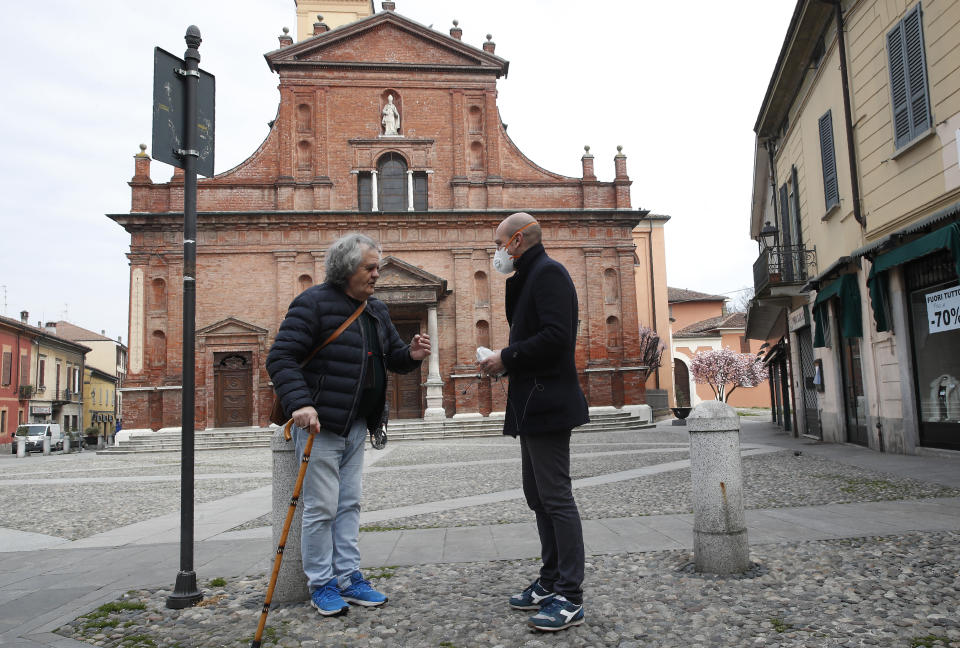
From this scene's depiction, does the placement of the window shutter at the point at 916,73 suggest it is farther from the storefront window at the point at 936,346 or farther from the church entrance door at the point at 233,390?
the church entrance door at the point at 233,390

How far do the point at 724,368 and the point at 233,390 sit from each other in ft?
86.5

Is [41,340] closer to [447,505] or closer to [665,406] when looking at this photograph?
[665,406]

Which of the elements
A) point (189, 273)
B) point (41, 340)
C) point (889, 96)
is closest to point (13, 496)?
point (189, 273)

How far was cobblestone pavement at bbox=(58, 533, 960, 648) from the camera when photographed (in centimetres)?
295

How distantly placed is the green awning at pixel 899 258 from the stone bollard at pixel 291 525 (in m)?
7.87

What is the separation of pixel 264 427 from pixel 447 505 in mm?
17644

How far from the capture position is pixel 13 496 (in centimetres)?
957

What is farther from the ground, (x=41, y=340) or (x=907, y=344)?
(x=41, y=340)

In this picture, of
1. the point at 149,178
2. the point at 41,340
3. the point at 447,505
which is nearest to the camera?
the point at 447,505

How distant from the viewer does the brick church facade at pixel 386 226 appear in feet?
77.2

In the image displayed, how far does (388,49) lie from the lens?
25.8 metres

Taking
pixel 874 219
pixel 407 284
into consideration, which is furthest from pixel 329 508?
pixel 407 284

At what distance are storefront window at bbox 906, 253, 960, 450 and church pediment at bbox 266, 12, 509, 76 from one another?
19.7 m

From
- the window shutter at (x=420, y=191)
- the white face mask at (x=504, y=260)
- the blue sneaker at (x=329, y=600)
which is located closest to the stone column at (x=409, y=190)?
the window shutter at (x=420, y=191)
